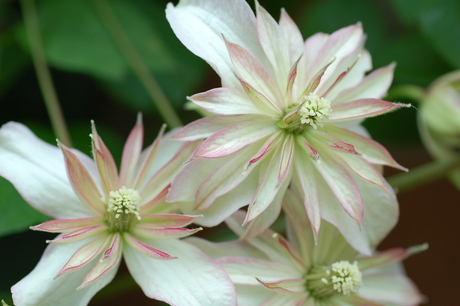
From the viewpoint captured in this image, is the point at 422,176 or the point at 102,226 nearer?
the point at 102,226

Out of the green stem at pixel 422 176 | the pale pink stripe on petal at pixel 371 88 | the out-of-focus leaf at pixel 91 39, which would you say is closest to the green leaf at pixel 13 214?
the out-of-focus leaf at pixel 91 39

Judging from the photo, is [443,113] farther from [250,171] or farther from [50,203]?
[50,203]

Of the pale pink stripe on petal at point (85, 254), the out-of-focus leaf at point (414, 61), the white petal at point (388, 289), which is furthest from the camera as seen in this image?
the out-of-focus leaf at point (414, 61)

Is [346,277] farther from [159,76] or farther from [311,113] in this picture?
[159,76]

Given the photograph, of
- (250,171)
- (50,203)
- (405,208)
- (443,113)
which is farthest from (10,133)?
(405,208)

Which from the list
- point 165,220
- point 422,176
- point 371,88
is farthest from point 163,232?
point 422,176

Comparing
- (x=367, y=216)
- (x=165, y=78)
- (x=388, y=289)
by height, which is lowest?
(x=388, y=289)

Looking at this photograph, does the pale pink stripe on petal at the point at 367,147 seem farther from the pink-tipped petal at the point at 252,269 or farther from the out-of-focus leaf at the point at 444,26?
the out-of-focus leaf at the point at 444,26
